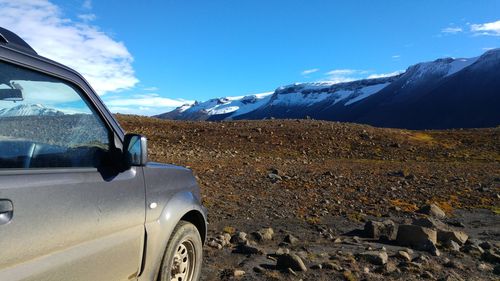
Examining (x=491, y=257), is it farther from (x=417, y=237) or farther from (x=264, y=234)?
(x=264, y=234)

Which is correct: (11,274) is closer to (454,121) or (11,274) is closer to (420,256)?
(420,256)

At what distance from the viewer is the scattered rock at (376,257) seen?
5.29 meters

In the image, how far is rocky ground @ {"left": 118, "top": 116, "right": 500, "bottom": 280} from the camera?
5.24 meters

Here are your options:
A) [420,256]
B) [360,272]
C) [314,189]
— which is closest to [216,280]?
[360,272]

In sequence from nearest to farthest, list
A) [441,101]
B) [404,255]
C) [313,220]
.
→ [404,255], [313,220], [441,101]

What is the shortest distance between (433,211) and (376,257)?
3386mm

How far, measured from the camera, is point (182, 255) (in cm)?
399

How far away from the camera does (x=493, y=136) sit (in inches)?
890

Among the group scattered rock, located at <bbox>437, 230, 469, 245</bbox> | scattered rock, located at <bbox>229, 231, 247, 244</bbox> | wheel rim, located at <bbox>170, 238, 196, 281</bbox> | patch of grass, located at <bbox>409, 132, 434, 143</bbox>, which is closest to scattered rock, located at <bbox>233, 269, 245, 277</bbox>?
wheel rim, located at <bbox>170, 238, 196, 281</bbox>

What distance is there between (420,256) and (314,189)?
4821mm

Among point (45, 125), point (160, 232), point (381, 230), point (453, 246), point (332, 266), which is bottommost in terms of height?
point (453, 246)

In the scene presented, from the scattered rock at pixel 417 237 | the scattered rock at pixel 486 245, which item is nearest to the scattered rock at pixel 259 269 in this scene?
the scattered rock at pixel 417 237

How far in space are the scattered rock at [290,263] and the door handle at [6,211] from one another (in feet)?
11.3

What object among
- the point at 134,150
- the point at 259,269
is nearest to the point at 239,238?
the point at 259,269
